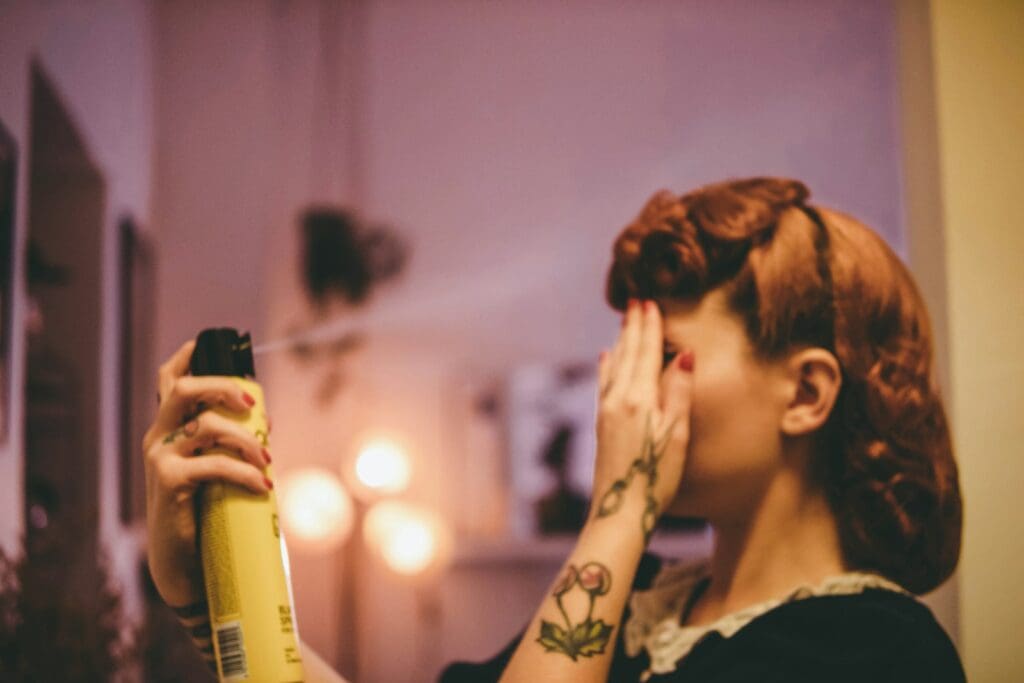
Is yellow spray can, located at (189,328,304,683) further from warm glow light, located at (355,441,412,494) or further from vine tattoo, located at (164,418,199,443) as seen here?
warm glow light, located at (355,441,412,494)

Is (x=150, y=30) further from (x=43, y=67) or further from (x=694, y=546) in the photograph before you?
(x=694, y=546)

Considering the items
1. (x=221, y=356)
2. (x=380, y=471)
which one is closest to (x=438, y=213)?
(x=380, y=471)

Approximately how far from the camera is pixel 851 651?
596 millimetres

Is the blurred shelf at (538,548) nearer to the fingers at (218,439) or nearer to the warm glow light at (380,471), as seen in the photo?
the warm glow light at (380,471)

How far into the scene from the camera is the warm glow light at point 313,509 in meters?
1.93

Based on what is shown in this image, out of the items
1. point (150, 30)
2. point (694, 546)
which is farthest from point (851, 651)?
point (150, 30)

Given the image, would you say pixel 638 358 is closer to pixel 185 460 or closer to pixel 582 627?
pixel 582 627

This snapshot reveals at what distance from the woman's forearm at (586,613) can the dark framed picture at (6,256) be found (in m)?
0.60

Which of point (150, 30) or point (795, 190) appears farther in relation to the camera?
point (150, 30)

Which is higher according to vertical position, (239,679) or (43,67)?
→ (43,67)

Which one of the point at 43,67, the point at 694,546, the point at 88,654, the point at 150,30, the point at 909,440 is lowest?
the point at 694,546

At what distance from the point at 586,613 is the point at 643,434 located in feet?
0.48

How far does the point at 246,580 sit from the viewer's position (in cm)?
55

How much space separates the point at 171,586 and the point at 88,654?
397 mm
